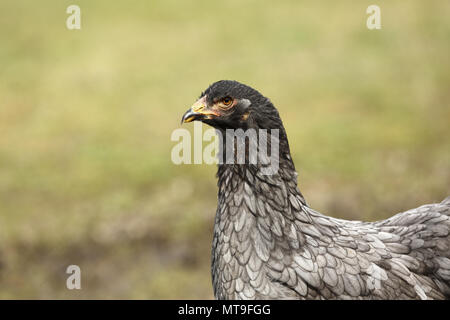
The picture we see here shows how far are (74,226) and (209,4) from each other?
8105 mm

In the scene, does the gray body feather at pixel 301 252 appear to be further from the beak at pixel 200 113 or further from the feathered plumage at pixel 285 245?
the beak at pixel 200 113

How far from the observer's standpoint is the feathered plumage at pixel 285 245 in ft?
12.8

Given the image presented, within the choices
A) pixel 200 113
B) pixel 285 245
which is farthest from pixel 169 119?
pixel 285 245

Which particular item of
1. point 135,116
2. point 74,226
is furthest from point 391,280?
point 135,116

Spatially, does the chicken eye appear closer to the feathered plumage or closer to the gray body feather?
the feathered plumage

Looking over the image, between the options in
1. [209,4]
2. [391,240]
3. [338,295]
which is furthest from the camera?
[209,4]

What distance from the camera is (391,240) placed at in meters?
4.25

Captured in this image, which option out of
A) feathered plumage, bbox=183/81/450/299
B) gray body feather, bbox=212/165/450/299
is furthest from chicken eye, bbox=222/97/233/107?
gray body feather, bbox=212/165/450/299

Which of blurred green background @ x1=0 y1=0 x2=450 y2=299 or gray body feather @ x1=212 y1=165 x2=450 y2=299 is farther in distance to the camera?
blurred green background @ x1=0 y1=0 x2=450 y2=299

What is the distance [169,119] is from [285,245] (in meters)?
7.61

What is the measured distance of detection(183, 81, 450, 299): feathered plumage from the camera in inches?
153

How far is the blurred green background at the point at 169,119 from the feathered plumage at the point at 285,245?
3.49m

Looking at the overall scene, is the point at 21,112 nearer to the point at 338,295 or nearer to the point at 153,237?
the point at 153,237

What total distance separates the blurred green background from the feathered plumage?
11.5ft
